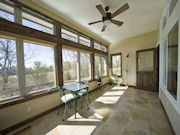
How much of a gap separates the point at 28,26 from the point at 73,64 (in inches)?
68.1

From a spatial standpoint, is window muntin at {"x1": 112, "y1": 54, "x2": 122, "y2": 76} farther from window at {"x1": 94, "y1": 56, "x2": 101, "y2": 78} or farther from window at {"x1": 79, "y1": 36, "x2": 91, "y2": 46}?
window at {"x1": 79, "y1": 36, "x2": 91, "y2": 46}

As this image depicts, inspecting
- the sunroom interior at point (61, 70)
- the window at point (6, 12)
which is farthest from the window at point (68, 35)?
the window at point (6, 12)

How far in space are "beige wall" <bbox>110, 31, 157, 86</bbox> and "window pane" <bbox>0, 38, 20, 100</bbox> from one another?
5008 mm

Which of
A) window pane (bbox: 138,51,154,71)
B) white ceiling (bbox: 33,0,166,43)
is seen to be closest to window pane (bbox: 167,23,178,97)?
white ceiling (bbox: 33,0,166,43)

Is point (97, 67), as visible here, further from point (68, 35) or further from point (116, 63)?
point (68, 35)

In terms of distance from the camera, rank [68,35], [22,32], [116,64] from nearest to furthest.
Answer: [22,32]
[68,35]
[116,64]

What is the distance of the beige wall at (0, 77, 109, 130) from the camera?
1.49 metres

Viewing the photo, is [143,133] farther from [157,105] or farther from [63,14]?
[63,14]

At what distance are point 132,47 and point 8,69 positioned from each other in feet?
17.5

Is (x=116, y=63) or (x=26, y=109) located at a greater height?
(x=116, y=63)

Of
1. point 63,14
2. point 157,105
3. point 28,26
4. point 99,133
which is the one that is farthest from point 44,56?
point 157,105

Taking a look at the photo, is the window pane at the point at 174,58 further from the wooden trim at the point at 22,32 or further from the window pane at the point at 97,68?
the window pane at the point at 97,68

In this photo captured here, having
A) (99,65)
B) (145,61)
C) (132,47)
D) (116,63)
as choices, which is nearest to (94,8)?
(99,65)

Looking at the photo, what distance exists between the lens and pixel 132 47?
4.39 metres
